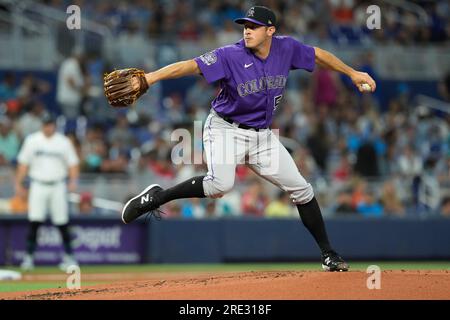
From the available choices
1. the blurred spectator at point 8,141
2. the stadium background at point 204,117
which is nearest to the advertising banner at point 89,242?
the stadium background at point 204,117

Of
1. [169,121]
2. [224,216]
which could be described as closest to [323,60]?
[224,216]

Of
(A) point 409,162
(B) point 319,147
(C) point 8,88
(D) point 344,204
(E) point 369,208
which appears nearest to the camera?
(D) point 344,204

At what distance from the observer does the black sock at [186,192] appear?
787cm

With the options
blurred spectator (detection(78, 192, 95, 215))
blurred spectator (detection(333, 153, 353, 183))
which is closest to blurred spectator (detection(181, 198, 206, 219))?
blurred spectator (detection(78, 192, 95, 215))

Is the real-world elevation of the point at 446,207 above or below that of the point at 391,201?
below

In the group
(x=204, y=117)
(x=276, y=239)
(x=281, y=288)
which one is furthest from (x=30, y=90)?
(x=281, y=288)

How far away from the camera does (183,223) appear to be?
1483cm

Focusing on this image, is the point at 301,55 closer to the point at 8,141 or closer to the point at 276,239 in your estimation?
the point at 276,239

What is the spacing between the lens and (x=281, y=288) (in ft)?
23.3

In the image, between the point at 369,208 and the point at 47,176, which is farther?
the point at 369,208

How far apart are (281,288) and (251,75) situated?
5.98ft

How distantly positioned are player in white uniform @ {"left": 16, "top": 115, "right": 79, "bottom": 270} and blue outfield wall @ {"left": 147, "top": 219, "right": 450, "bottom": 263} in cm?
191

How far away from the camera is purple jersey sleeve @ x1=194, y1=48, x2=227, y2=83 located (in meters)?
7.59
